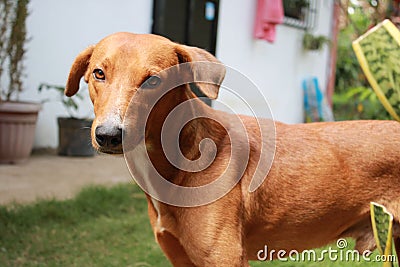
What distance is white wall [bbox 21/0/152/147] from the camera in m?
6.15

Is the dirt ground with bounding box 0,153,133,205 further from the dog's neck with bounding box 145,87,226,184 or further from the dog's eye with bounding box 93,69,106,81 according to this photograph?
the dog's eye with bounding box 93,69,106,81

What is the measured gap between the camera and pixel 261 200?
90.5 inches

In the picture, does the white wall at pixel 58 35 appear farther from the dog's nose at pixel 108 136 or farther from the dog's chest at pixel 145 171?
the dog's nose at pixel 108 136

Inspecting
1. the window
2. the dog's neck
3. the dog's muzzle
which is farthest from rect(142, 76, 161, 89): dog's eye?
the window

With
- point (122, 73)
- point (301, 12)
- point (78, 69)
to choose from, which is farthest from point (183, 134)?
point (301, 12)

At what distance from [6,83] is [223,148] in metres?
4.22

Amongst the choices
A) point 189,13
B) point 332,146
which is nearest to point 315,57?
point 189,13

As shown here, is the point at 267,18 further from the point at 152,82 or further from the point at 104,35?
the point at 152,82

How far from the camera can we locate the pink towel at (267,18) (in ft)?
28.0

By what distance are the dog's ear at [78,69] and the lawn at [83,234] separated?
52.1 inches

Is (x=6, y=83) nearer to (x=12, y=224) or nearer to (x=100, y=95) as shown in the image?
(x=12, y=224)

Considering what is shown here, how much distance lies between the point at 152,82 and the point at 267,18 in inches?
267

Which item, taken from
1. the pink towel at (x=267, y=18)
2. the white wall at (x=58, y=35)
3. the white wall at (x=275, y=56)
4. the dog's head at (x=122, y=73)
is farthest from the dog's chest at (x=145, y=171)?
the pink towel at (x=267, y=18)

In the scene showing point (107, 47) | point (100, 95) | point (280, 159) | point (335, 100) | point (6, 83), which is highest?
point (107, 47)
